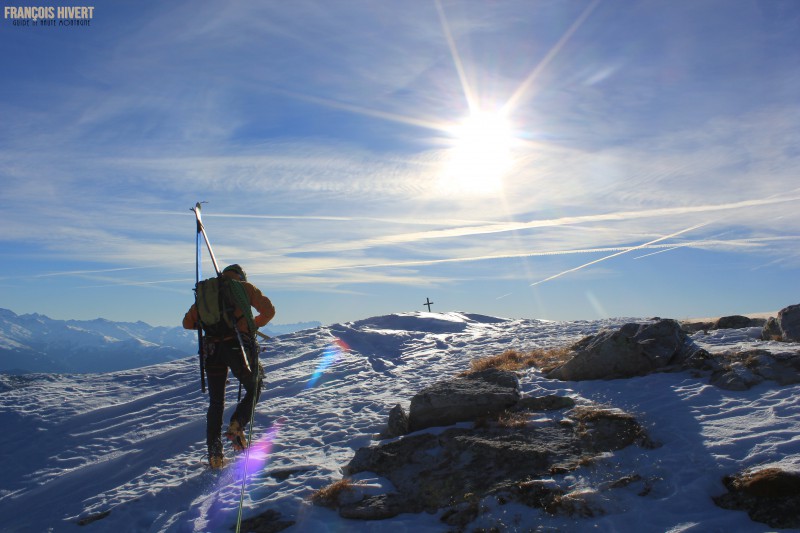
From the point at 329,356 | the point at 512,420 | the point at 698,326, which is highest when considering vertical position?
the point at 698,326

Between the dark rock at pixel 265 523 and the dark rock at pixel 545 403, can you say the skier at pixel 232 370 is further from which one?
the dark rock at pixel 545 403

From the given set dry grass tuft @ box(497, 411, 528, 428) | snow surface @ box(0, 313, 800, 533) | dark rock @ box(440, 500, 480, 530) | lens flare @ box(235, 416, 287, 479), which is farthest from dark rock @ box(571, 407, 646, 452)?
lens flare @ box(235, 416, 287, 479)

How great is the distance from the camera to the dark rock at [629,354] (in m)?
9.97

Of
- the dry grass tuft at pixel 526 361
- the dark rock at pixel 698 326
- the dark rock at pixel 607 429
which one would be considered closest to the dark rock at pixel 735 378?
the dark rock at pixel 607 429

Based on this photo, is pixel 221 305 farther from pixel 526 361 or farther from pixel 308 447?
pixel 526 361

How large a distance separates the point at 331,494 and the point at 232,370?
9.80ft

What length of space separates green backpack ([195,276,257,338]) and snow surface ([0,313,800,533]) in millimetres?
2474

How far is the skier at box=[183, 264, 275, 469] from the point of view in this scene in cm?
818

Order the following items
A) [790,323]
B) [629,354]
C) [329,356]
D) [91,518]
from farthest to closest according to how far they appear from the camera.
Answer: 1. [329,356]
2. [790,323]
3. [629,354]
4. [91,518]

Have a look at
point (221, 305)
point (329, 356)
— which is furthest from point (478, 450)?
point (329, 356)

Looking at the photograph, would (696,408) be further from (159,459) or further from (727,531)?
(159,459)

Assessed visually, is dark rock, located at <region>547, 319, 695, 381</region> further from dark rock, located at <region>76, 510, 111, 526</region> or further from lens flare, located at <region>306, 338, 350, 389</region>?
dark rock, located at <region>76, 510, 111, 526</region>

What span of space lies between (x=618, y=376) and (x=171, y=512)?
858 cm

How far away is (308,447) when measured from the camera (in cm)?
937
